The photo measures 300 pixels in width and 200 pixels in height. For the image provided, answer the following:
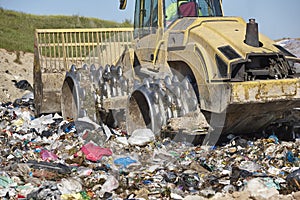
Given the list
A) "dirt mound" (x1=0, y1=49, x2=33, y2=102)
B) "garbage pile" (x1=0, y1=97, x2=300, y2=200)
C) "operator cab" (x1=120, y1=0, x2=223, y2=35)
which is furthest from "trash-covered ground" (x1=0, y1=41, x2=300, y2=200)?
"dirt mound" (x1=0, y1=49, x2=33, y2=102)

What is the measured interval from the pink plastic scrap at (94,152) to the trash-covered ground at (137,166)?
1 cm

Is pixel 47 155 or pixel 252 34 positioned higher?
pixel 252 34

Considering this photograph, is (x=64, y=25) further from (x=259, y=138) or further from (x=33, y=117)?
(x=259, y=138)

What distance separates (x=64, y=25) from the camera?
25.4 metres

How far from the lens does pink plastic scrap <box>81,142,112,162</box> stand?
5.35m

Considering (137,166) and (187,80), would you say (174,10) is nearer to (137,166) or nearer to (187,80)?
(187,80)

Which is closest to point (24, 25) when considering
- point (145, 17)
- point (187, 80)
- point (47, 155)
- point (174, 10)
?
point (145, 17)

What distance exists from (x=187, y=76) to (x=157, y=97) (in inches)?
19.5

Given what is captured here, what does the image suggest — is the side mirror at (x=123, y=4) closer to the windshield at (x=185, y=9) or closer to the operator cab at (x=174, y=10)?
the operator cab at (x=174, y=10)

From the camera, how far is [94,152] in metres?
5.44

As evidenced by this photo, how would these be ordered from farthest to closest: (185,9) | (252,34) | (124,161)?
(185,9), (124,161), (252,34)

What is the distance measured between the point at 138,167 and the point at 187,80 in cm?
115

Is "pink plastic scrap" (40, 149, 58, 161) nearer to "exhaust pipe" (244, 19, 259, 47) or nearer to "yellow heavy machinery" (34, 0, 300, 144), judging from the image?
"yellow heavy machinery" (34, 0, 300, 144)

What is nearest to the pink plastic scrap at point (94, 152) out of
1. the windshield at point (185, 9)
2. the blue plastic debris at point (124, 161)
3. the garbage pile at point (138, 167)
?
the garbage pile at point (138, 167)
